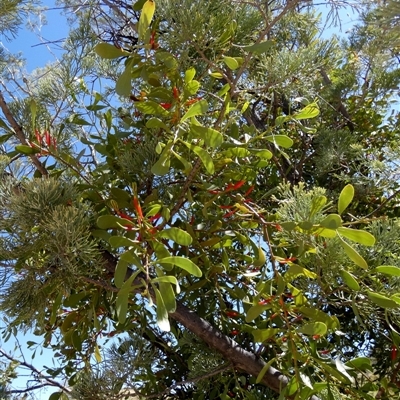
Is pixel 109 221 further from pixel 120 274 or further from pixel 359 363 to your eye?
pixel 359 363

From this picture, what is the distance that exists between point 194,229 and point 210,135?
0.87 ft

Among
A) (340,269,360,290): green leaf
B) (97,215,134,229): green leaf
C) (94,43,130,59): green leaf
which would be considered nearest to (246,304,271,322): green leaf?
(340,269,360,290): green leaf

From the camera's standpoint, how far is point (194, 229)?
3.23 feet

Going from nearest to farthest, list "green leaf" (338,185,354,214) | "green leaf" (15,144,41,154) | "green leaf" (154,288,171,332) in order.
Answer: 1. "green leaf" (154,288,171,332)
2. "green leaf" (338,185,354,214)
3. "green leaf" (15,144,41,154)

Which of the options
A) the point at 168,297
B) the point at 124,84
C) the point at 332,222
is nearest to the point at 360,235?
the point at 332,222

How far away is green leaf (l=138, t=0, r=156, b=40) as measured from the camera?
0.75 metres

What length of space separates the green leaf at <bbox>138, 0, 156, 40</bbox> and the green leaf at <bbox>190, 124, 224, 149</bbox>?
6.2 inches

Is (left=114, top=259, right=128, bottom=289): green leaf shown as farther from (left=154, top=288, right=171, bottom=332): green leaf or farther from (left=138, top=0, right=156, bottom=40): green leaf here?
(left=138, top=0, right=156, bottom=40): green leaf

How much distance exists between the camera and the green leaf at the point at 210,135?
764 millimetres

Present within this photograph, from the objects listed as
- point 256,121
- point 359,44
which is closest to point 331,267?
point 256,121

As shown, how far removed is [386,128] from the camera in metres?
1.56

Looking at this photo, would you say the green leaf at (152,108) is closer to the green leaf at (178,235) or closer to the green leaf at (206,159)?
the green leaf at (206,159)

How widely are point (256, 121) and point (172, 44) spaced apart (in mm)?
488

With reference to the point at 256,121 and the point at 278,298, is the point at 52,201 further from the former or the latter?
the point at 256,121
